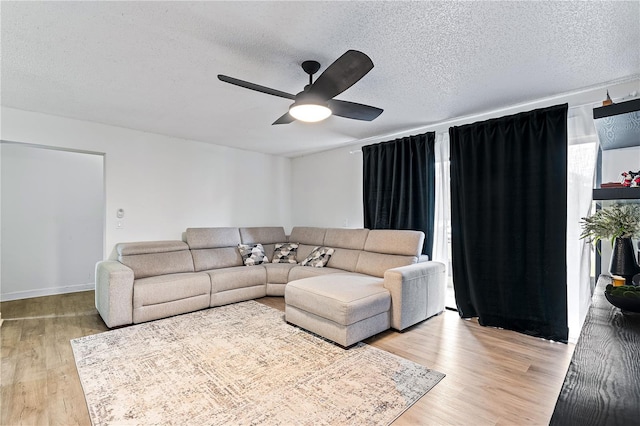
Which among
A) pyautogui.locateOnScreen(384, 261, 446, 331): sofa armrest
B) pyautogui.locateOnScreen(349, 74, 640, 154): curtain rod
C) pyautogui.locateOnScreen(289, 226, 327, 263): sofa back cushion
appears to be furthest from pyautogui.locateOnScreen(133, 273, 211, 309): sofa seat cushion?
pyautogui.locateOnScreen(349, 74, 640, 154): curtain rod

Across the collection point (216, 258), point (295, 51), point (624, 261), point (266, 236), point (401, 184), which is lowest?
point (216, 258)

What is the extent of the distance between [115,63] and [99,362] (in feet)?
7.82

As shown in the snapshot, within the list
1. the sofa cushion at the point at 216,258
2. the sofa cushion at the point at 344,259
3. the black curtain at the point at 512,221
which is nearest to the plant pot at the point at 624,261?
the black curtain at the point at 512,221

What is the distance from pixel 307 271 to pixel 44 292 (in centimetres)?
401

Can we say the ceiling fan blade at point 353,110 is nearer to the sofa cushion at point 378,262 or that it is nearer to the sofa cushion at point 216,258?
the sofa cushion at point 378,262

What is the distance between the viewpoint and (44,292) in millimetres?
4477

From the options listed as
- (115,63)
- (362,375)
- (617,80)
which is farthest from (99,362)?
(617,80)

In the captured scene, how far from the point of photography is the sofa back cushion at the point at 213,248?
13.9 ft

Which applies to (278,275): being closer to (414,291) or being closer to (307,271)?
(307,271)

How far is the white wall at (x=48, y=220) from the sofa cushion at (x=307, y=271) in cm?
338

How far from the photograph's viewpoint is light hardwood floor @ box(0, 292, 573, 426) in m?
1.83

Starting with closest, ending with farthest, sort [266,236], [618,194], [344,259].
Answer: [618,194], [344,259], [266,236]

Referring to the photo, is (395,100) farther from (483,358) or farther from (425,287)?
(483,358)

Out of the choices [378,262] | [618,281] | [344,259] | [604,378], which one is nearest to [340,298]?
[378,262]
